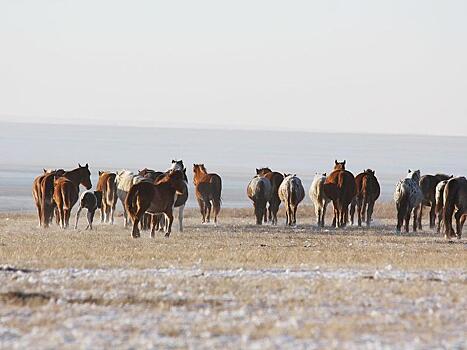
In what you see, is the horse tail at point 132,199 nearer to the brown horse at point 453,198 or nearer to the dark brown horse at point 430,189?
the brown horse at point 453,198

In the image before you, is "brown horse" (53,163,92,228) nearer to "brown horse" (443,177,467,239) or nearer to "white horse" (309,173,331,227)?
"white horse" (309,173,331,227)

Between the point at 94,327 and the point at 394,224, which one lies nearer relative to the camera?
the point at 94,327

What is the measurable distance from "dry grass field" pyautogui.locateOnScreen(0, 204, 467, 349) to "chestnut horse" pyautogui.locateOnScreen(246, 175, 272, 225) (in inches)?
624

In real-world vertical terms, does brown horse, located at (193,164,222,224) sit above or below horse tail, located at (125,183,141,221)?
below

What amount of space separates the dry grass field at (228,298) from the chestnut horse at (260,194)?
15.9 metres

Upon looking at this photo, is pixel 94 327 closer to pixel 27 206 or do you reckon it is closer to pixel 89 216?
pixel 89 216

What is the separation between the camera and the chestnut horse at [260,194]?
126 feet

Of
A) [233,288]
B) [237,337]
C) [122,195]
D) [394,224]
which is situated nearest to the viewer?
[237,337]

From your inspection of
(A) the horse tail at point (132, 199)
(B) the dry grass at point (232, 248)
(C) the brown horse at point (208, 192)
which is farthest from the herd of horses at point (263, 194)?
(B) the dry grass at point (232, 248)

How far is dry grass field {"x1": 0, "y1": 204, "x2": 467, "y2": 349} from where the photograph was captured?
10.4m

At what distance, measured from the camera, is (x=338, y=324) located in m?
11.0

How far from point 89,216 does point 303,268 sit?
1675cm

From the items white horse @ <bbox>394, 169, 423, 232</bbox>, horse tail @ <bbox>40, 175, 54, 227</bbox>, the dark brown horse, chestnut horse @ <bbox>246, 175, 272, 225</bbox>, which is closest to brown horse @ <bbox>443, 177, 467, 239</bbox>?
white horse @ <bbox>394, 169, 423, 232</bbox>

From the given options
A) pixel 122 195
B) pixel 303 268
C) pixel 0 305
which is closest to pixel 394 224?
pixel 122 195
